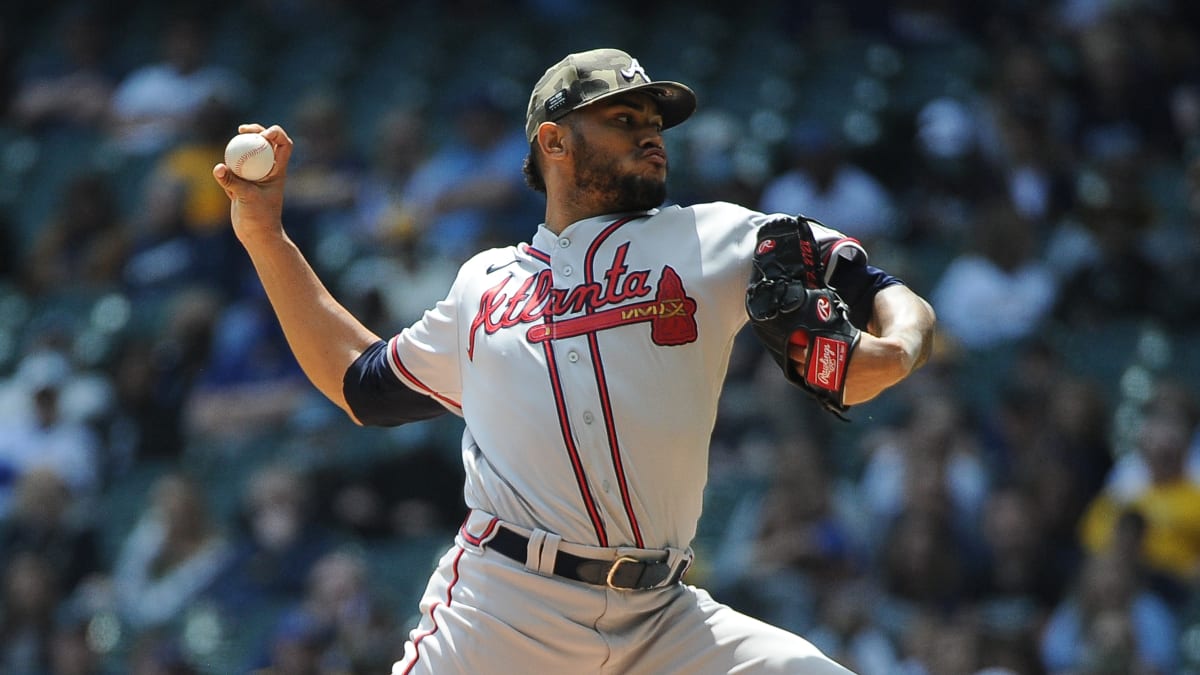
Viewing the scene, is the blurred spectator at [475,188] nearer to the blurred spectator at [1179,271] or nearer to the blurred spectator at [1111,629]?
the blurred spectator at [1179,271]

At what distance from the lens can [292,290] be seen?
4.05 meters

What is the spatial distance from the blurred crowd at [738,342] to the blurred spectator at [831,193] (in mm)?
20

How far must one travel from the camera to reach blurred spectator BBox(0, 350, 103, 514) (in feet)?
29.8

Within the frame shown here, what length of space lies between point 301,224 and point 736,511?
3547mm

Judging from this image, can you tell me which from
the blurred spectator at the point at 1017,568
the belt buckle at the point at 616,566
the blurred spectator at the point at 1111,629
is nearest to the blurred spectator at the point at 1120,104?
the blurred spectator at the point at 1017,568

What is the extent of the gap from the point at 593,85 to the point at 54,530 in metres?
5.92

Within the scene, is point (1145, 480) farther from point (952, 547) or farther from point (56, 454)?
point (56, 454)

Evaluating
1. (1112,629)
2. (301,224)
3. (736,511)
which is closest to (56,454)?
(301,224)

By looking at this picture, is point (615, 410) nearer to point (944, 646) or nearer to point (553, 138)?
point (553, 138)

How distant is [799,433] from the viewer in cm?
762

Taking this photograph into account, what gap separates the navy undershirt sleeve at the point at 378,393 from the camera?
3926 millimetres

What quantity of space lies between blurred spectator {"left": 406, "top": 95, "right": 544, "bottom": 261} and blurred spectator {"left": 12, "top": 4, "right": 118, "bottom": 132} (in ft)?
10.1

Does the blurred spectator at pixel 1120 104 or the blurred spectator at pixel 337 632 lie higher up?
the blurred spectator at pixel 1120 104

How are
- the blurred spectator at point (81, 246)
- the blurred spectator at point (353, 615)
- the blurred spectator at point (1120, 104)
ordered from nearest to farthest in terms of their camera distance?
the blurred spectator at point (353, 615) → the blurred spectator at point (1120, 104) → the blurred spectator at point (81, 246)
